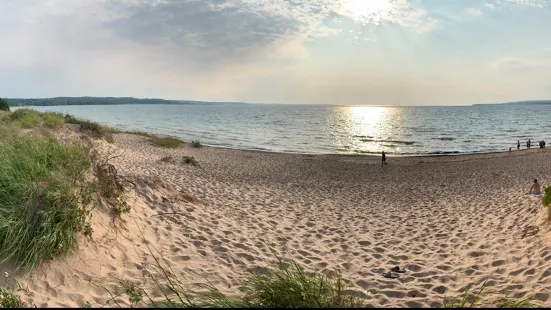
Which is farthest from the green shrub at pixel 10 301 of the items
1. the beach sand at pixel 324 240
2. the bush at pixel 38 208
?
the bush at pixel 38 208

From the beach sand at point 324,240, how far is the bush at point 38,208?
0.89 feet

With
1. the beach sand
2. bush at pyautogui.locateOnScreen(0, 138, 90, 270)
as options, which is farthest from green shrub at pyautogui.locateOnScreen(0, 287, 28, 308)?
bush at pyautogui.locateOnScreen(0, 138, 90, 270)

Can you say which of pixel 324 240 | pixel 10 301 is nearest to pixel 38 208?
pixel 10 301

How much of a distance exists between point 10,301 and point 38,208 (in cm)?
160

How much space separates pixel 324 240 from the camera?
29.2 ft

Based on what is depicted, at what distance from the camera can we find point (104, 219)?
6.83m

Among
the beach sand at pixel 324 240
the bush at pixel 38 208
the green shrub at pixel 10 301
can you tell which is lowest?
the beach sand at pixel 324 240

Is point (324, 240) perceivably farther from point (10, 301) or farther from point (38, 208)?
point (10, 301)

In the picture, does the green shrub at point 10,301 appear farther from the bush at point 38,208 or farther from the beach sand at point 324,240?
the bush at point 38,208

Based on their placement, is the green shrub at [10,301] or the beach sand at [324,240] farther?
the beach sand at [324,240]

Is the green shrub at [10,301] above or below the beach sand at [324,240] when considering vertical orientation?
above

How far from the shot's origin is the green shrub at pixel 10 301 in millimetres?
4109

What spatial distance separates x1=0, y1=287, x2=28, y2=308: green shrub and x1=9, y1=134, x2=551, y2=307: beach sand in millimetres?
240

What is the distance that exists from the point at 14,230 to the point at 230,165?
19533mm
